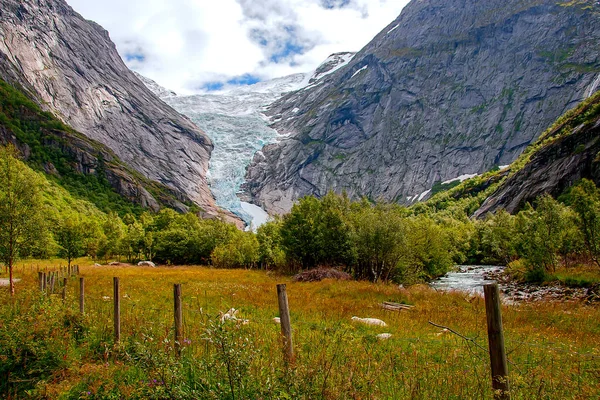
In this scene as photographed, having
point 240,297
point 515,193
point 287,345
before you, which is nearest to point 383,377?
point 287,345

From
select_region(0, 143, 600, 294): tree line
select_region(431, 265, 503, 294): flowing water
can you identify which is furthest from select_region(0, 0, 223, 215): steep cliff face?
select_region(431, 265, 503, 294): flowing water

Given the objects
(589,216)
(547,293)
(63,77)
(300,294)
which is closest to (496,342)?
(300,294)

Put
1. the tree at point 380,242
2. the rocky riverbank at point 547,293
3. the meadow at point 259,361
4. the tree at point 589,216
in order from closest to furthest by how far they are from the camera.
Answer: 1. the meadow at point 259,361
2. the rocky riverbank at point 547,293
3. the tree at point 589,216
4. the tree at point 380,242

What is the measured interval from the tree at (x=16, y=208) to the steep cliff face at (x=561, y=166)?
3301 inches

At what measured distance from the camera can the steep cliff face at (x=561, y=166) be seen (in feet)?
266

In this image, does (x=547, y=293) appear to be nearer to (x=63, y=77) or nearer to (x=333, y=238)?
(x=333, y=238)

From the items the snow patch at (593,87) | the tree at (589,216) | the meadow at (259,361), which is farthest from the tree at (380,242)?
the snow patch at (593,87)

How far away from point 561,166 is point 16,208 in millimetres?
104774

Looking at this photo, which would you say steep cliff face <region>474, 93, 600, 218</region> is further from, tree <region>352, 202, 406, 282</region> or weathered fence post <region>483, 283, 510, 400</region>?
weathered fence post <region>483, 283, 510, 400</region>

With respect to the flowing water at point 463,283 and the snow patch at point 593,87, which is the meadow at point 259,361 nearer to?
the flowing water at point 463,283

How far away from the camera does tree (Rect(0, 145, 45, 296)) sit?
18797 millimetres

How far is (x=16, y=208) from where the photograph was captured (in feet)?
62.0

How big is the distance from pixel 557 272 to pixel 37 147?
152743mm

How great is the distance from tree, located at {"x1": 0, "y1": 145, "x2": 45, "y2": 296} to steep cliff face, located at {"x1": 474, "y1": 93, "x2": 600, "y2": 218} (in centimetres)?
8385
